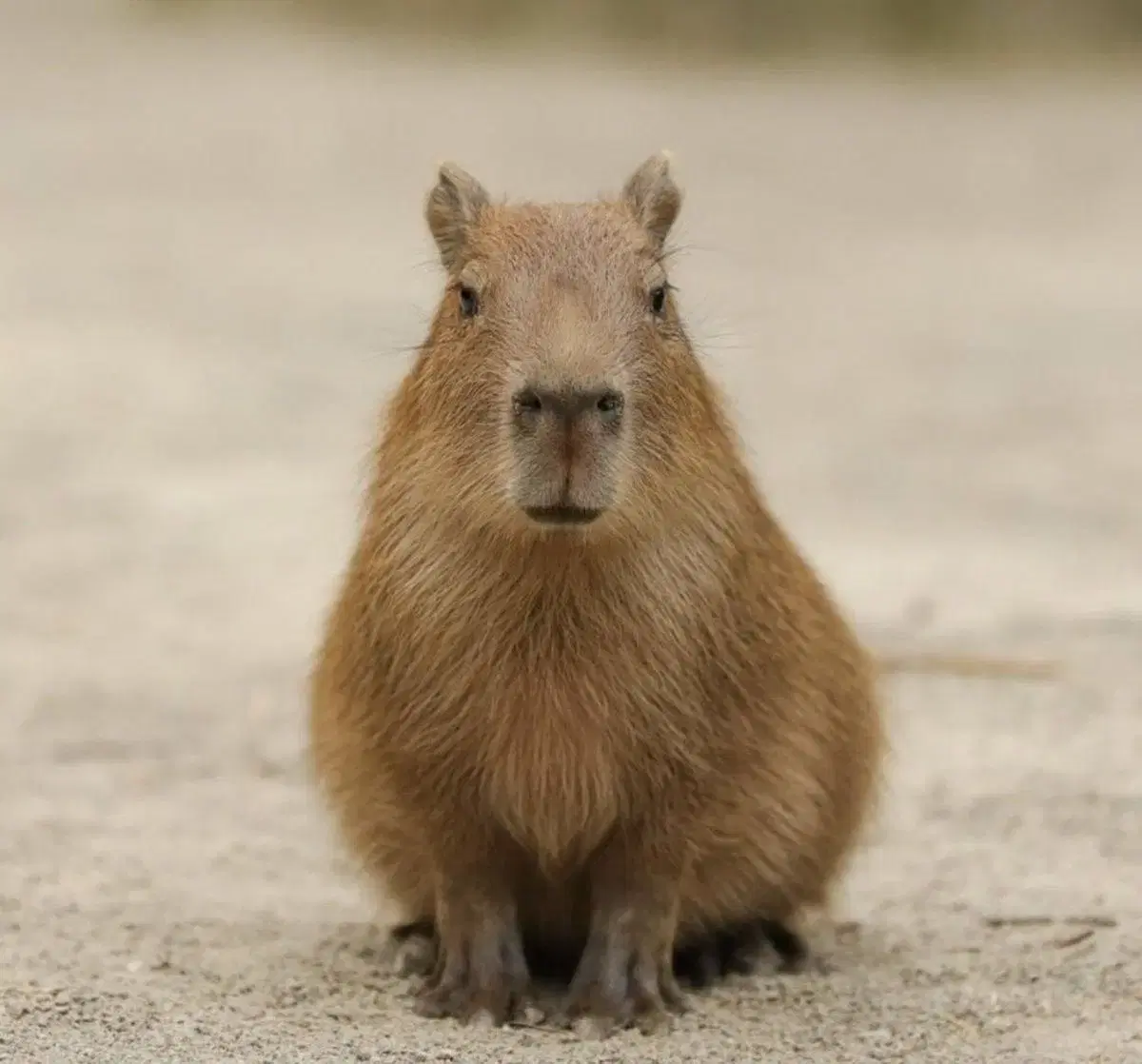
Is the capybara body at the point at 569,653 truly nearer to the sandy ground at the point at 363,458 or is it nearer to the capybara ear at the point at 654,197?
the capybara ear at the point at 654,197

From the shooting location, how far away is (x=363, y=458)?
459cm

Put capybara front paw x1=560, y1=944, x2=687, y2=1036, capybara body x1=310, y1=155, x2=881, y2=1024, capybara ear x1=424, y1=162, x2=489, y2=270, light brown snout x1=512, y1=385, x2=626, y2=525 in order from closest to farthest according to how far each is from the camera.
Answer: light brown snout x1=512, y1=385, x2=626, y2=525 → capybara body x1=310, y1=155, x2=881, y2=1024 → capybara front paw x1=560, y1=944, x2=687, y2=1036 → capybara ear x1=424, y1=162, x2=489, y2=270

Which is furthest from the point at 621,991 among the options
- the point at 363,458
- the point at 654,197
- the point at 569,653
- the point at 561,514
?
the point at 654,197

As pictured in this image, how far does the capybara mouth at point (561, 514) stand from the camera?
11.9 feet

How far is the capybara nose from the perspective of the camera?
360cm

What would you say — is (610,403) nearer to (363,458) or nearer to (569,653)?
(569,653)

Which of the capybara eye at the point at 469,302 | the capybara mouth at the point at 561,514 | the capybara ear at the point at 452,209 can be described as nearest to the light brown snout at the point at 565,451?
the capybara mouth at the point at 561,514

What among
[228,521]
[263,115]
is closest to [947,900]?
[228,521]

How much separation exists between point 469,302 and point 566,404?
1.62ft

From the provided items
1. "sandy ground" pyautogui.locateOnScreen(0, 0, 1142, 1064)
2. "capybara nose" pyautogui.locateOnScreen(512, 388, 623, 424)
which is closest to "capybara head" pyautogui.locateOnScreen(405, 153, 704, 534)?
"capybara nose" pyautogui.locateOnScreen(512, 388, 623, 424)

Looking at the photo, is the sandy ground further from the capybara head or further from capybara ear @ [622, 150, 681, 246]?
the capybara head

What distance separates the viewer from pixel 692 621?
4031mm

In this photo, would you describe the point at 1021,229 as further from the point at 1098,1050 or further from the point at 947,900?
the point at 1098,1050

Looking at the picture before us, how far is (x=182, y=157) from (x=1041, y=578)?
32.1 ft
